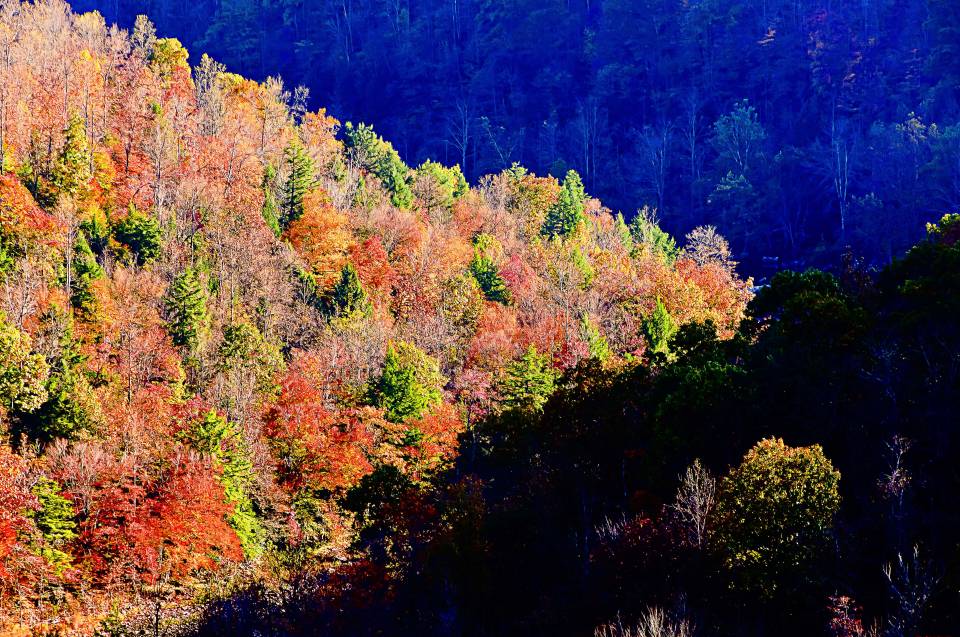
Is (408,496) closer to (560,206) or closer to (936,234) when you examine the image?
(936,234)

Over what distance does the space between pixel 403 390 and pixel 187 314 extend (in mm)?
15347

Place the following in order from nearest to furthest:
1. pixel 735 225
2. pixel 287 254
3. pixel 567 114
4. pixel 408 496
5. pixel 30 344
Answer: pixel 408 496 → pixel 30 344 → pixel 287 254 → pixel 735 225 → pixel 567 114

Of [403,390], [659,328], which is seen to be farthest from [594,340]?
[403,390]

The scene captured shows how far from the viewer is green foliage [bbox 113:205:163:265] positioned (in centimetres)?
6506

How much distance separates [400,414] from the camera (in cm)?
5684

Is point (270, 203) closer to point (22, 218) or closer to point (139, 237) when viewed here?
point (139, 237)

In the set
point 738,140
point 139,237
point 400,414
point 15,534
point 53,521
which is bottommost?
point 15,534

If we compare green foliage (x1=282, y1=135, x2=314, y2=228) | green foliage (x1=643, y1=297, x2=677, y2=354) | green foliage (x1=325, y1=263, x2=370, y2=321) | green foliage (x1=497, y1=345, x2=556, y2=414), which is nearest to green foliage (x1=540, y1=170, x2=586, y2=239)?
green foliage (x1=282, y1=135, x2=314, y2=228)

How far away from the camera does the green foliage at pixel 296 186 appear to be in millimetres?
81938

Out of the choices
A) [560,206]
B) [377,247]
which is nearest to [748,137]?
[560,206]

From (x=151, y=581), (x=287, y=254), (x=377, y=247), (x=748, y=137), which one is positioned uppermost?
(x=748, y=137)

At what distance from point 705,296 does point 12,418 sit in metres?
60.5

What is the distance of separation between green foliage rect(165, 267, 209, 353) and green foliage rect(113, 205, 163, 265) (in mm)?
8658

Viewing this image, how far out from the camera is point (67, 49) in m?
90.3
